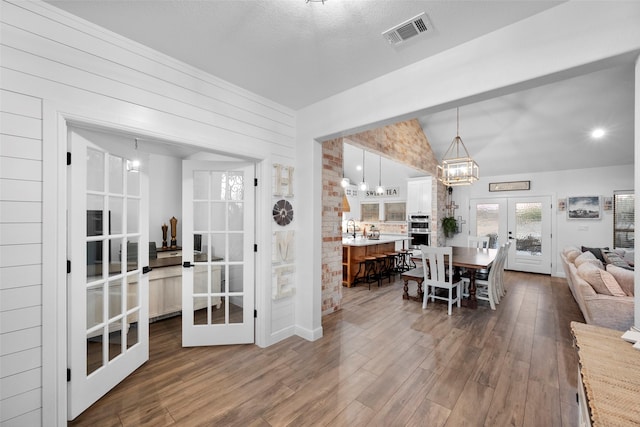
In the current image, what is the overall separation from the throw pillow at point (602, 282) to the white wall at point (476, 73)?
105 inches

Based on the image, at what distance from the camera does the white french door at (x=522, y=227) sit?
6836 mm

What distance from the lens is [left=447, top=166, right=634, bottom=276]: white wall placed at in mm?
6043

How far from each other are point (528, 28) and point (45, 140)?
130 inches

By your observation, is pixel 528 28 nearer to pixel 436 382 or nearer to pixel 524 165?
pixel 436 382

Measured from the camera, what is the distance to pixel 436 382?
2352 mm

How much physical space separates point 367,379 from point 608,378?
167 cm

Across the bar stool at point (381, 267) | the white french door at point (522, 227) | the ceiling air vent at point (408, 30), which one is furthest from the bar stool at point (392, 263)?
the ceiling air vent at point (408, 30)

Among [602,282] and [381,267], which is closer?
[602,282]

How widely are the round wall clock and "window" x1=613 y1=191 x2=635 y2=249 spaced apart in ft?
24.7

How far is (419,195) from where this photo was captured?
→ 27.2 feet

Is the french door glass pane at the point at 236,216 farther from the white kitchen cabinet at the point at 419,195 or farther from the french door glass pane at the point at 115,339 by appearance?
the white kitchen cabinet at the point at 419,195

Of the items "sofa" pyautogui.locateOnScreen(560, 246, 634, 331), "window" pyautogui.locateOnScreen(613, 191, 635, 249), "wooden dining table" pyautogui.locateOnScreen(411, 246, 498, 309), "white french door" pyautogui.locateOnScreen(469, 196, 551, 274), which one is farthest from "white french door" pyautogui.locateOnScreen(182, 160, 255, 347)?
"window" pyautogui.locateOnScreen(613, 191, 635, 249)

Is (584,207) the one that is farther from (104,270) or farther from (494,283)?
(104,270)

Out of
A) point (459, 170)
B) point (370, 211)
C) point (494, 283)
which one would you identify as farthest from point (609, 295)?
point (370, 211)
